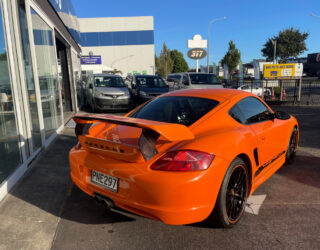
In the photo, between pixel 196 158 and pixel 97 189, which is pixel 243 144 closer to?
pixel 196 158

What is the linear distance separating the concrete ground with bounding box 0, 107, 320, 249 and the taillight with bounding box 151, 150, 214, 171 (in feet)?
2.64

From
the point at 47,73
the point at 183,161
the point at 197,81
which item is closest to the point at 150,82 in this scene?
the point at 197,81

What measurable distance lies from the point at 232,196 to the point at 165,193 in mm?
862

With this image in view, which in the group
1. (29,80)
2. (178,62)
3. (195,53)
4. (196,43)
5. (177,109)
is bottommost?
(177,109)

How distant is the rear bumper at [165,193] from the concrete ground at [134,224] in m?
0.41

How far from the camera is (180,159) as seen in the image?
224 centimetres

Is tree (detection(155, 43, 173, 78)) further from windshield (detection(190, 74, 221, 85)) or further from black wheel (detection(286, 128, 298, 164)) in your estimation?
black wheel (detection(286, 128, 298, 164))

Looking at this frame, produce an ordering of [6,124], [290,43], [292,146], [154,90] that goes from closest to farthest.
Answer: [6,124] < [292,146] < [154,90] < [290,43]

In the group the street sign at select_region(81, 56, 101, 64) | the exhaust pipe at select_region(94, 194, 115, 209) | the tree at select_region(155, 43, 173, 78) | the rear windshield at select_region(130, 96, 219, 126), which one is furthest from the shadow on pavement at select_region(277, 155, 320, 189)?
the tree at select_region(155, 43, 173, 78)

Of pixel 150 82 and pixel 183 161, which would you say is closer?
pixel 183 161

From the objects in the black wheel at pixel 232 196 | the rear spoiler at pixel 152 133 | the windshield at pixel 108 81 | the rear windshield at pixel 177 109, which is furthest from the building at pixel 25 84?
the windshield at pixel 108 81

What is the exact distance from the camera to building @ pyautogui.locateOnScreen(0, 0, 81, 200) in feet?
12.3

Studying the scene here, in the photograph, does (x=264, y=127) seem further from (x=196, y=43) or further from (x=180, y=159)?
(x=196, y=43)

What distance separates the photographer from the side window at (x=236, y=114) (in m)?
3.00
